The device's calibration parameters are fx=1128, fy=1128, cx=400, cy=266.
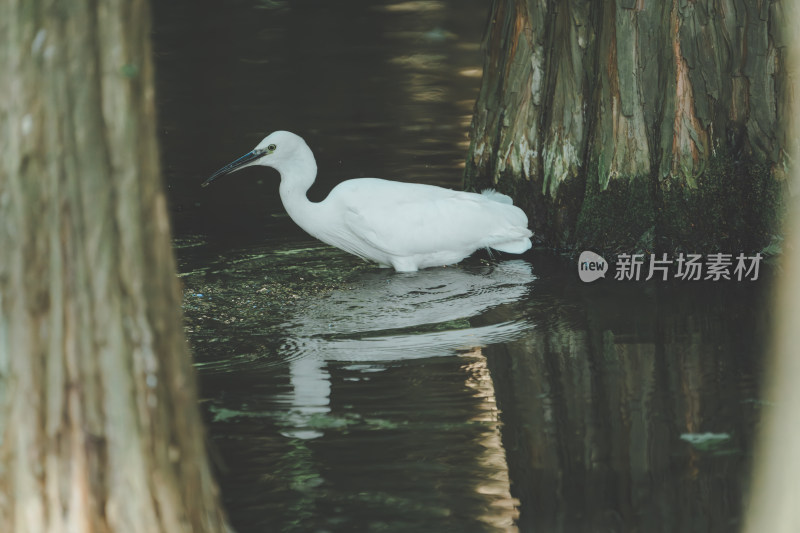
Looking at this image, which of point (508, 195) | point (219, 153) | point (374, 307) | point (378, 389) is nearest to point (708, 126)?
point (508, 195)

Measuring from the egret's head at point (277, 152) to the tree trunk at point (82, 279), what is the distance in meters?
4.88

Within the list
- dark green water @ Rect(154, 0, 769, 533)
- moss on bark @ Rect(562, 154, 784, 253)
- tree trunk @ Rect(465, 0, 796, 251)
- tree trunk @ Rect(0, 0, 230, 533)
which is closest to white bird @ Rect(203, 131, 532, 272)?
dark green water @ Rect(154, 0, 769, 533)

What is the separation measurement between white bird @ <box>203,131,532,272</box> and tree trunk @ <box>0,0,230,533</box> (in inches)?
179

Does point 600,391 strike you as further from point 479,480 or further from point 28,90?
point 28,90

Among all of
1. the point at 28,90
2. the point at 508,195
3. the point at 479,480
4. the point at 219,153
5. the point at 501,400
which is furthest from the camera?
the point at 219,153

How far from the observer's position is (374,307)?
22.5 feet

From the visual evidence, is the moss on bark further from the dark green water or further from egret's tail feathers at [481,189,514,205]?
egret's tail feathers at [481,189,514,205]

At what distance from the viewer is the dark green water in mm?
4285

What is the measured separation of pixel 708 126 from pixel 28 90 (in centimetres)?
515

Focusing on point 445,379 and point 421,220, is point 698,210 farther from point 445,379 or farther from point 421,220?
point 445,379

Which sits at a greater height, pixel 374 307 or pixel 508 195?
pixel 508 195

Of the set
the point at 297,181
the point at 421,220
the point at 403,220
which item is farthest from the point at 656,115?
the point at 297,181

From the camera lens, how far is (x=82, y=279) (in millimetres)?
2963

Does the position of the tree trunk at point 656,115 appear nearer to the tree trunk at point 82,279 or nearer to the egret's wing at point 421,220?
the egret's wing at point 421,220
